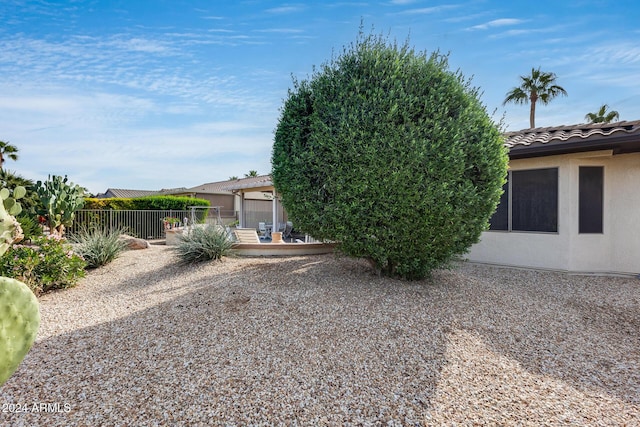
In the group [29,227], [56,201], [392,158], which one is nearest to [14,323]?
[392,158]

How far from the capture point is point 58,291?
22.2ft

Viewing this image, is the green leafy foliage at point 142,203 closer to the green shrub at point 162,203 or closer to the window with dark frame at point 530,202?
the green shrub at point 162,203

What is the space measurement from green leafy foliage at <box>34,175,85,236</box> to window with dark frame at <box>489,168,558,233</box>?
13896mm

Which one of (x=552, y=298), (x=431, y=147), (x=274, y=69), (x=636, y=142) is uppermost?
(x=274, y=69)

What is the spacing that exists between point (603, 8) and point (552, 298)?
6.91 metres

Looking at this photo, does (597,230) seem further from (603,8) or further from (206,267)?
(206,267)

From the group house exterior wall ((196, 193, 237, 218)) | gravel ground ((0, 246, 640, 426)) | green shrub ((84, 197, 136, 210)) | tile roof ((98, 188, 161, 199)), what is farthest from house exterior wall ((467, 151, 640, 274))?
tile roof ((98, 188, 161, 199))

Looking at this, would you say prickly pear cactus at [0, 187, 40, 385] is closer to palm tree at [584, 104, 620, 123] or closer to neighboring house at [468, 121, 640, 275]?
neighboring house at [468, 121, 640, 275]

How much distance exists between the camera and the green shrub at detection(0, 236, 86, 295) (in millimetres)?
6258

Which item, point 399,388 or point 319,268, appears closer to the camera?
point 399,388

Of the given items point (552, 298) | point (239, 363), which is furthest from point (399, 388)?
point (552, 298)

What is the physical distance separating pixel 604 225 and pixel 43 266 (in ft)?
41.1

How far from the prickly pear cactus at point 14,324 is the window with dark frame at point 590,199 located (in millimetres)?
10025

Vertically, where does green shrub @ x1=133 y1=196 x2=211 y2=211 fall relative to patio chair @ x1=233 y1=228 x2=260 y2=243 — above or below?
above
